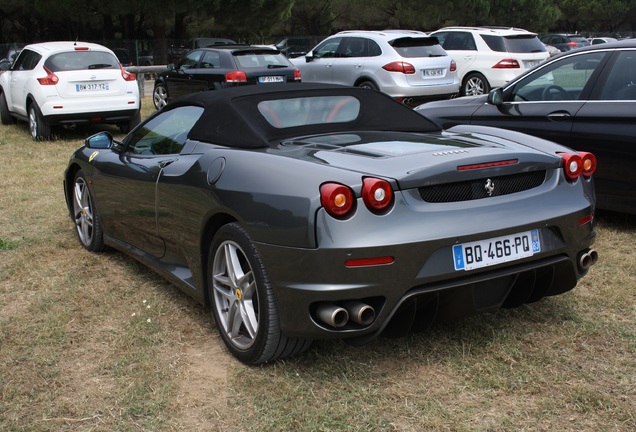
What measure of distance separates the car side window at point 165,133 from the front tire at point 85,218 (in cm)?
75

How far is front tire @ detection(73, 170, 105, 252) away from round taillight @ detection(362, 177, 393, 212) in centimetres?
299

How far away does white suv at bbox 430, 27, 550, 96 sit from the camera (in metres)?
15.8

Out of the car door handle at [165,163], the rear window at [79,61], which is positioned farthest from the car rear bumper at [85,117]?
the car door handle at [165,163]

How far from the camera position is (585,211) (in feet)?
12.9

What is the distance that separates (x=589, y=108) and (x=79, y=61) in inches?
349

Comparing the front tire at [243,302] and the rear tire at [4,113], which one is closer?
the front tire at [243,302]

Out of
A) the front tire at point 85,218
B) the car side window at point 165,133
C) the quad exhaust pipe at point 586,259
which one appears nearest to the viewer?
the quad exhaust pipe at point 586,259

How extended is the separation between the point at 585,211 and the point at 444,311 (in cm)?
96

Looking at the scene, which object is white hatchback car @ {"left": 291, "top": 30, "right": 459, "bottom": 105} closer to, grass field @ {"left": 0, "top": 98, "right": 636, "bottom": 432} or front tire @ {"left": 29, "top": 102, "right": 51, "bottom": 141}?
front tire @ {"left": 29, "top": 102, "right": 51, "bottom": 141}

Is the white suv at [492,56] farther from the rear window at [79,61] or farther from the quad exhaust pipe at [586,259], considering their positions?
the quad exhaust pipe at [586,259]

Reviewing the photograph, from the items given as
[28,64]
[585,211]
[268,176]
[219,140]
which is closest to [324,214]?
[268,176]

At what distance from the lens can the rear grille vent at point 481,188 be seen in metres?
3.51

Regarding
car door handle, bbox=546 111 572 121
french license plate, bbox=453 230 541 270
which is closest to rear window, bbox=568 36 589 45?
car door handle, bbox=546 111 572 121

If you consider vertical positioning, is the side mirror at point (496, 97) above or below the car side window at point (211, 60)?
above
